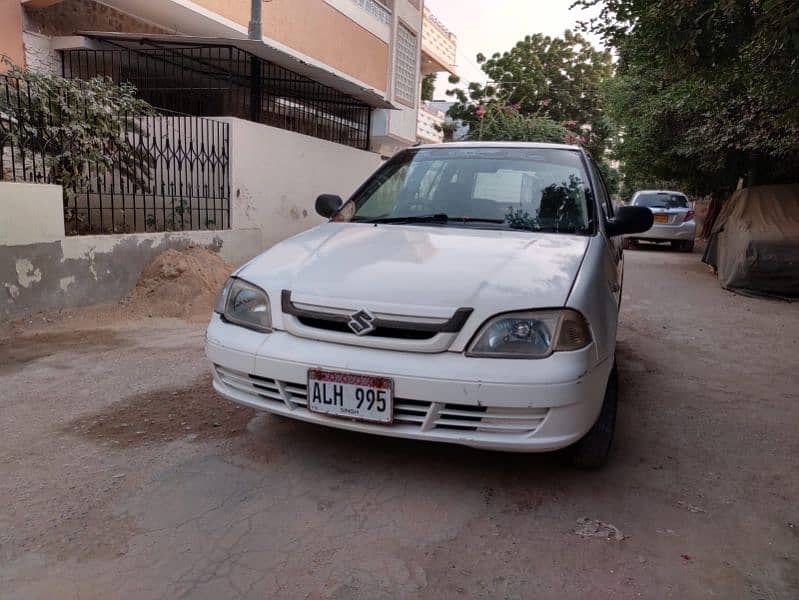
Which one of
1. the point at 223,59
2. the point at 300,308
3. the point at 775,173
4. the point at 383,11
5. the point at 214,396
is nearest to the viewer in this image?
the point at 300,308

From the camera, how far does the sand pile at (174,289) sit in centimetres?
606

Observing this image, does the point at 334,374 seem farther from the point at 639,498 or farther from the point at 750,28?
the point at 750,28

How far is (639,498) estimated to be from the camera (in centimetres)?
267

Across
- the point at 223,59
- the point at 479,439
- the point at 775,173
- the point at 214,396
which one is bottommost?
the point at 214,396

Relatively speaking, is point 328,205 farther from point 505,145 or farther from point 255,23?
point 255,23

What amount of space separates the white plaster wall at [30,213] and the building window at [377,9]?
35.3 ft

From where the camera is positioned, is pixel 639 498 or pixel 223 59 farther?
pixel 223 59

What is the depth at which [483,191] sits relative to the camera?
12.0 ft

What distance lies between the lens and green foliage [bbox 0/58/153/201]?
5.31 meters

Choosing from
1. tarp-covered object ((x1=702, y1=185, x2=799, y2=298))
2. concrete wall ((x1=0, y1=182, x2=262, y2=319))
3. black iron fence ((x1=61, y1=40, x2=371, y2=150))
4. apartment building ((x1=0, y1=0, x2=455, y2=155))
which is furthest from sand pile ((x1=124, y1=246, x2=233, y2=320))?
tarp-covered object ((x1=702, y1=185, x2=799, y2=298))

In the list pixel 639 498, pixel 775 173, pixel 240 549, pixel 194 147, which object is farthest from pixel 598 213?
pixel 775 173

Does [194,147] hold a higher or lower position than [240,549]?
higher

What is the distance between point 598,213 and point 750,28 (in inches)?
81.1

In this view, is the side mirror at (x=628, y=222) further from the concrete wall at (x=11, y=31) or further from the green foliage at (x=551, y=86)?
the green foliage at (x=551, y=86)
